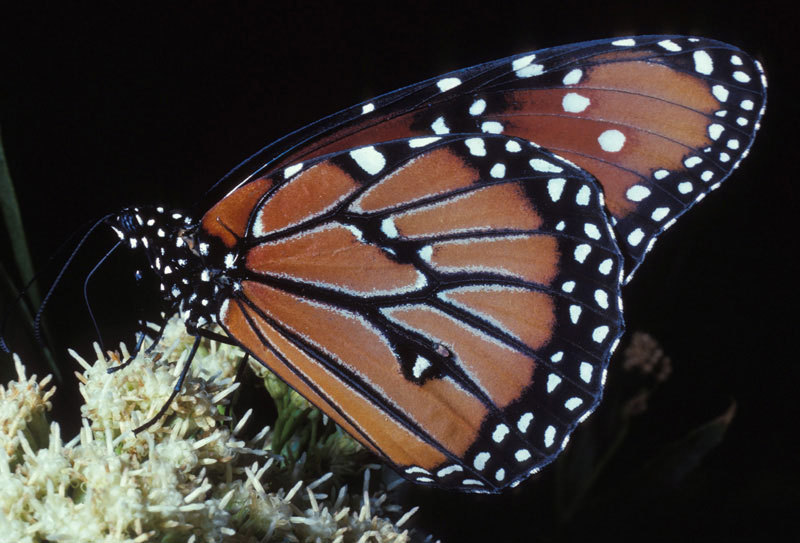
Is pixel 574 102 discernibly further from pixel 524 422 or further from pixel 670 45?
pixel 524 422

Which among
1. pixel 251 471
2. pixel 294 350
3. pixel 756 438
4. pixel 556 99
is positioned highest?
pixel 556 99

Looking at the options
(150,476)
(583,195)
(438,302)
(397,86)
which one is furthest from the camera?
(397,86)

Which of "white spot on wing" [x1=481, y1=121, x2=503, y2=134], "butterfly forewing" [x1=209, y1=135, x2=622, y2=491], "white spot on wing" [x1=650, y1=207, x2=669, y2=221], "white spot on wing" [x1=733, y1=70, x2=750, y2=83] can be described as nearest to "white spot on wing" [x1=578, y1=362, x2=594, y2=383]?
"butterfly forewing" [x1=209, y1=135, x2=622, y2=491]

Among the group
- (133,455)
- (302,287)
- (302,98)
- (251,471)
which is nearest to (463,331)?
(302,287)

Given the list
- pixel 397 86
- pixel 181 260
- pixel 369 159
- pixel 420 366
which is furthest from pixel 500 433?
pixel 397 86

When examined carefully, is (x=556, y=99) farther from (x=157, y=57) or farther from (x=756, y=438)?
(x=756, y=438)

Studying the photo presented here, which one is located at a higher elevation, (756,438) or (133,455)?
(133,455)

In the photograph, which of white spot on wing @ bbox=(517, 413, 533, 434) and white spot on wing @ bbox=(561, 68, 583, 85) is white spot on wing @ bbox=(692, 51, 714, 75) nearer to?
white spot on wing @ bbox=(561, 68, 583, 85)
